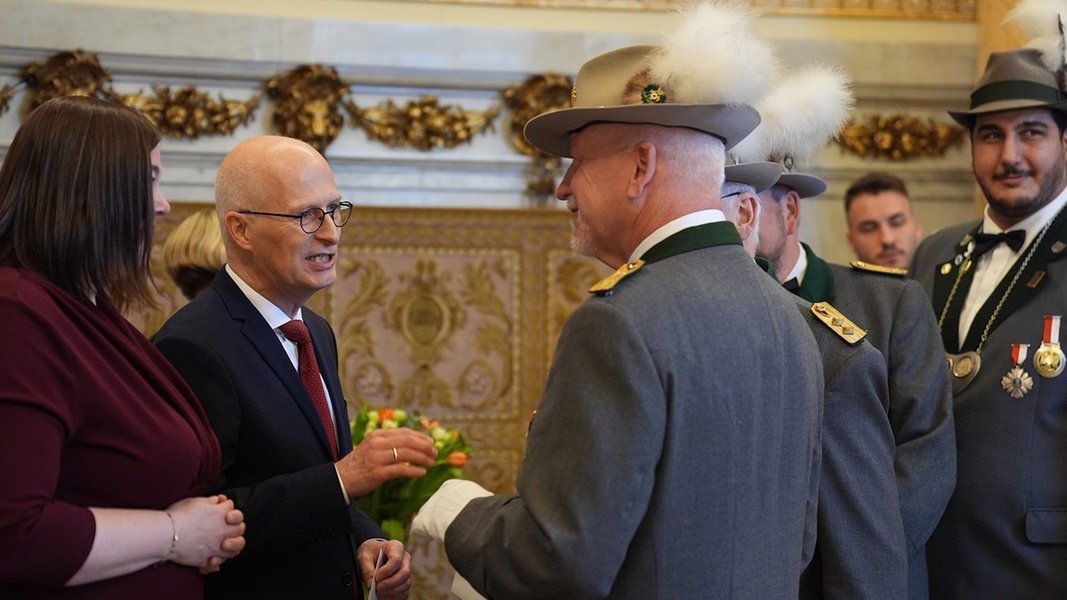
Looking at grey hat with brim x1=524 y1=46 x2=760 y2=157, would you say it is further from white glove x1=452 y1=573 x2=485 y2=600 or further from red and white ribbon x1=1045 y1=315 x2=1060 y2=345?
red and white ribbon x1=1045 y1=315 x2=1060 y2=345

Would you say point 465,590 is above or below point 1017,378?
below

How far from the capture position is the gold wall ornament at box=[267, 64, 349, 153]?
4.75m

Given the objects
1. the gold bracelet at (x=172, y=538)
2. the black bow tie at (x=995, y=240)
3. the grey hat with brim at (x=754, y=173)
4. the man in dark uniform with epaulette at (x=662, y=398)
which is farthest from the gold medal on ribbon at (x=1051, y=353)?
the gold bracelet at (x=172, y=538)

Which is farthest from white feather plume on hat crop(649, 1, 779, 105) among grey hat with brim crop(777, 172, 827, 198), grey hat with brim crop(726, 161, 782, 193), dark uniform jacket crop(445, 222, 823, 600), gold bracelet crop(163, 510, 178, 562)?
gold bracelet crop(163, 510, 178, 562)

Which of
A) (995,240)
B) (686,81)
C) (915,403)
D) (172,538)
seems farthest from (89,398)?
(995,240)

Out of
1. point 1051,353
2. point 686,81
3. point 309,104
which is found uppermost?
point 686,81

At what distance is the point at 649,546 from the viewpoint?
5.88 feet

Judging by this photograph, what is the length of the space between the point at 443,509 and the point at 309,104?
3.12m

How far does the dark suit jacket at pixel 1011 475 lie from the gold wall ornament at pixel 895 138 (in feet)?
7.47

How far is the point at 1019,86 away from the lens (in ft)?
10.9

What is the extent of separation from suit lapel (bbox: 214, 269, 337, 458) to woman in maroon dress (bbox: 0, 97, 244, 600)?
38 cm

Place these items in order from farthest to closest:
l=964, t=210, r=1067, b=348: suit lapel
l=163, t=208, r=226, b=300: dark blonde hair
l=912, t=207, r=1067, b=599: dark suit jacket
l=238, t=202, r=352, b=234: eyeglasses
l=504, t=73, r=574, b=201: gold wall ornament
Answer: l=504, t=73, r=574, b=201: gold wall ornament
l=163, t=208, r=226, b=300: dark blonde hair
l=964, t=210, r=1067, b=348: suit lapel
l=912, t=207, r=1067, b=599: dark suit jacket
l=238, t=202, r=352, b=234: eyeglasses

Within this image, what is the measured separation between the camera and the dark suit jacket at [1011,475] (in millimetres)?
2975

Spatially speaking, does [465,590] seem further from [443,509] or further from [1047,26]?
[1047,26]
